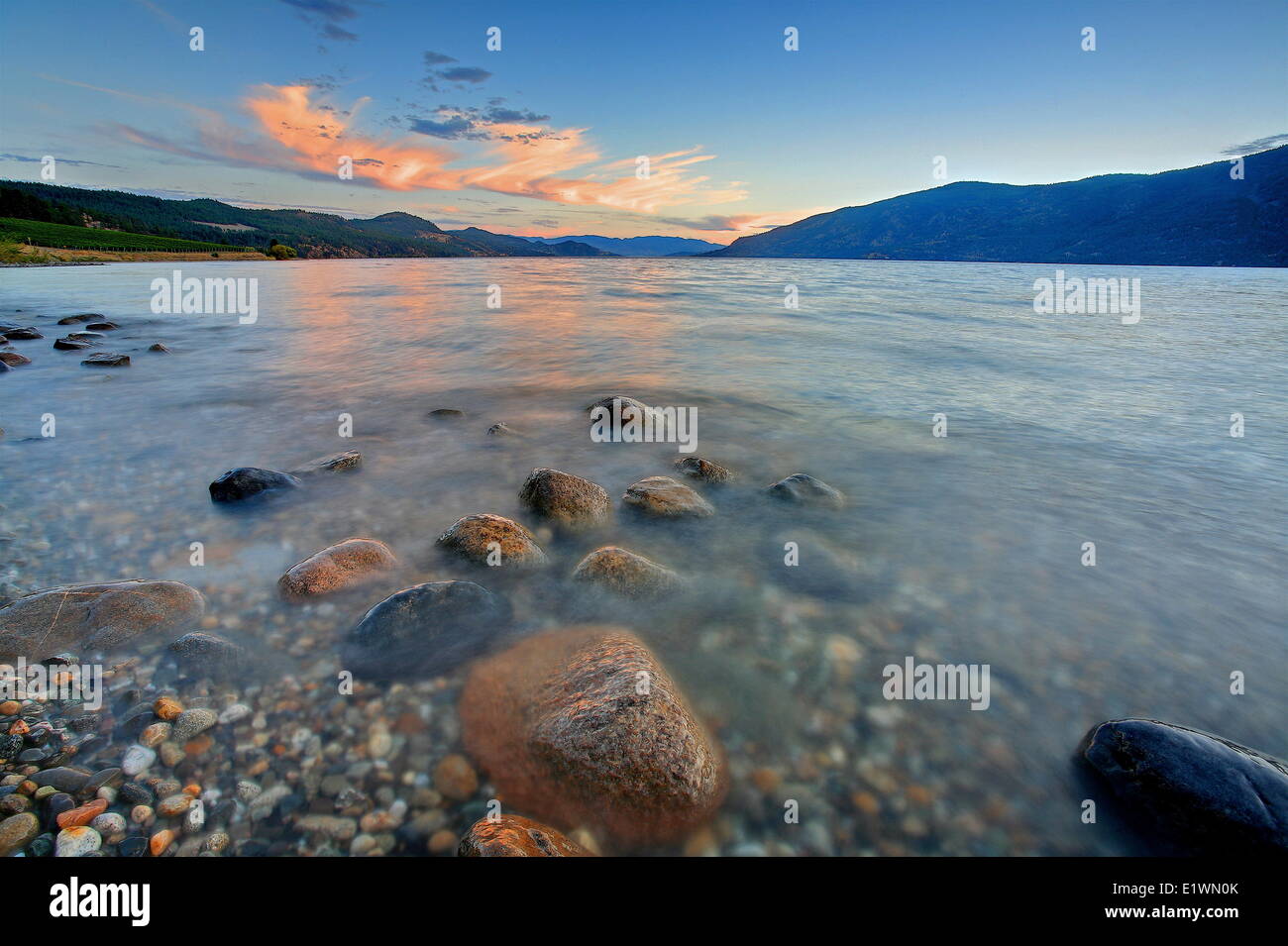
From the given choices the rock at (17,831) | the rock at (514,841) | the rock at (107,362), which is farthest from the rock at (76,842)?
the rock at (107,362)

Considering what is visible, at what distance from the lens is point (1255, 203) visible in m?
175

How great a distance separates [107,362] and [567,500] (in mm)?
16615

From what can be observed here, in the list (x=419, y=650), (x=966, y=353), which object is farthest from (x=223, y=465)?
(x=966, y=353)

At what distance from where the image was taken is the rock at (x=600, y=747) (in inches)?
120

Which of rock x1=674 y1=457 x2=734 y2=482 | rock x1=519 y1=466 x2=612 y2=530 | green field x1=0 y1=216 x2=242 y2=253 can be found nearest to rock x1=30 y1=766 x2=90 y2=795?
rock x1=519 y1=466 x2=612 y2=530

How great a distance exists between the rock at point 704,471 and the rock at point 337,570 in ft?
13.4

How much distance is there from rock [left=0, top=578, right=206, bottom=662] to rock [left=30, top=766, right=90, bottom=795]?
127 cm

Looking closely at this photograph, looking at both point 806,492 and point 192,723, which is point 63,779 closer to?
point 192,723

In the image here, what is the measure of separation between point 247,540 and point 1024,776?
7057mm

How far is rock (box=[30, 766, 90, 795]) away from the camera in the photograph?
2.89 meters

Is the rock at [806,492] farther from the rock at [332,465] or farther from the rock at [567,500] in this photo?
the rock at [332,465]

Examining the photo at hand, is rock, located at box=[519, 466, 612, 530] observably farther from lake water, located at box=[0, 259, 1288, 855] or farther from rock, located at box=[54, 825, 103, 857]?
rock, located at box=[54, 825, 103, 857]

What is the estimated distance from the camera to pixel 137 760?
309 cm

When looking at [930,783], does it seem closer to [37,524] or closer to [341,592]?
[341,592]
